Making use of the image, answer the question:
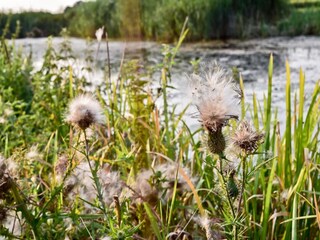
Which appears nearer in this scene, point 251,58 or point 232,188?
point 232,188

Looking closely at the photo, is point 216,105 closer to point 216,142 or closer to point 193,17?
point 216,142

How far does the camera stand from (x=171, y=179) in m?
→ 1.43

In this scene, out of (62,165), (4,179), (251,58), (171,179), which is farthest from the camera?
(251,58)

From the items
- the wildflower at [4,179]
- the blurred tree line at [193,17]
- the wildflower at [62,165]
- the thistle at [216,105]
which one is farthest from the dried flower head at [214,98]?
the blurred tree line at [193,17]

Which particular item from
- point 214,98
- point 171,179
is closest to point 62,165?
point 171,179

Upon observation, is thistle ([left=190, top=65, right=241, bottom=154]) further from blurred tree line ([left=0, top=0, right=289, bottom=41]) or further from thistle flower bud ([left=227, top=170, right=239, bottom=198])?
blurred tree line ([left=0, top=0, right=289, bottom=41])

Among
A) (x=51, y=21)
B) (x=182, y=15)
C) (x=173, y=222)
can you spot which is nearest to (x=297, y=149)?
(x=173, y=222)

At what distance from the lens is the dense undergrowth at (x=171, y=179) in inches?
30.9

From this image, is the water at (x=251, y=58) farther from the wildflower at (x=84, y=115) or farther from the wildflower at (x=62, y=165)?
the wildflower at (x=84, y=115)

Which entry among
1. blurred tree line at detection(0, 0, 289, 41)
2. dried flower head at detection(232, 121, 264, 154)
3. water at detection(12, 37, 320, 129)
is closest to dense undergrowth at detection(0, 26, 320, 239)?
dried flower head at detection(232, 121, 264, 154)

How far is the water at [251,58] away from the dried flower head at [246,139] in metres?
2.89

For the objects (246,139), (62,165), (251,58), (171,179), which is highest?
(246,139)

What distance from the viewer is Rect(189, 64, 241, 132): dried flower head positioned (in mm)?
714

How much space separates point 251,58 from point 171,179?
620 centimetres
